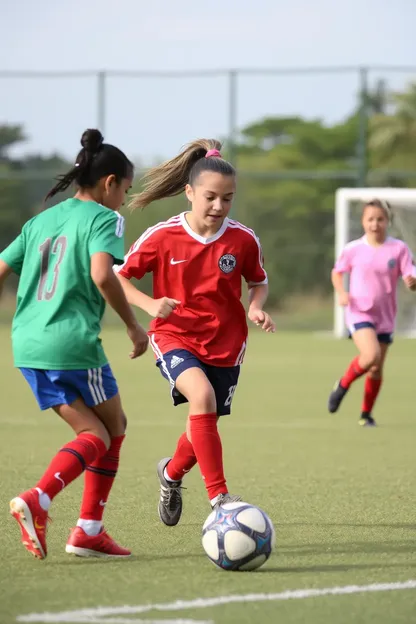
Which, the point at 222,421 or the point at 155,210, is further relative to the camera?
the point at 155,210

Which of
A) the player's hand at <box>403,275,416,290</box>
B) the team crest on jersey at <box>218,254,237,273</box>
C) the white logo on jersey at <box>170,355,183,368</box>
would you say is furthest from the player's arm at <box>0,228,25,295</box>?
the player's hand at <box>403,275,416,290</box>

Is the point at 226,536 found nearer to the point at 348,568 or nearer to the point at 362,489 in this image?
the point at 348,568

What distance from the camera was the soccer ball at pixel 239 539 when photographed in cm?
474

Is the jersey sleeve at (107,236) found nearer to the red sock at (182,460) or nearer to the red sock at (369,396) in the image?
the red sock at (182,460)

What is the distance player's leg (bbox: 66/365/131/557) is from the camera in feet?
16.4

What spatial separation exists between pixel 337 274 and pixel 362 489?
4.02 meters

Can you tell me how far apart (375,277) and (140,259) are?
498cm

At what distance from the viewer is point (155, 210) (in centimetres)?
2703

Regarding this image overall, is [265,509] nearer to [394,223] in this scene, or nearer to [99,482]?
[99,482]

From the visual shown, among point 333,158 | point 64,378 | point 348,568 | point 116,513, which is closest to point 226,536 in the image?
point 348,568

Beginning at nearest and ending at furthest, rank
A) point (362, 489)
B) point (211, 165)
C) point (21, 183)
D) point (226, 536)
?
point (226, 536)
point (211, 165)
point (362, 489)
point (21, 183)

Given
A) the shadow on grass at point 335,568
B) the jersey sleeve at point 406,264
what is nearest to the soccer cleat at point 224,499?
the shadow on grass at point 335,568

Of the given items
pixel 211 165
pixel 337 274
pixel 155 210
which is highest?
pixel 211 165

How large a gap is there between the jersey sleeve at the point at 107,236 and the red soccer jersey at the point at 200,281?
0.88m
